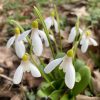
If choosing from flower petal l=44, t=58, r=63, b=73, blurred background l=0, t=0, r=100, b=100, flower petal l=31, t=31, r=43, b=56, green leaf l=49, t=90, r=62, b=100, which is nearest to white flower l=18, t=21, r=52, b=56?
flower petal l=31, t=31, r=43, b=56

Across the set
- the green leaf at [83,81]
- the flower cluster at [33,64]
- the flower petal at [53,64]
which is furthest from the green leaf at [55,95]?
the flower petal at [53,64]

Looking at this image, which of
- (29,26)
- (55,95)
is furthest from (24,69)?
(29,26)

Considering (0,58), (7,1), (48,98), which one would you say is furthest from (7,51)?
(7,1)

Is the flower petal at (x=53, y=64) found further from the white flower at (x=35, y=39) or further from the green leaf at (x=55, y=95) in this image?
the green leaf at (x=55, y=95)

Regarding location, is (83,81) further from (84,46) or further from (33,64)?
(33,64)

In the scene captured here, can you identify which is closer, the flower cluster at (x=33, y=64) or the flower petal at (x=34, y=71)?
the flower cluster at (x=33, y=64)

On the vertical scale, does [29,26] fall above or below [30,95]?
above
